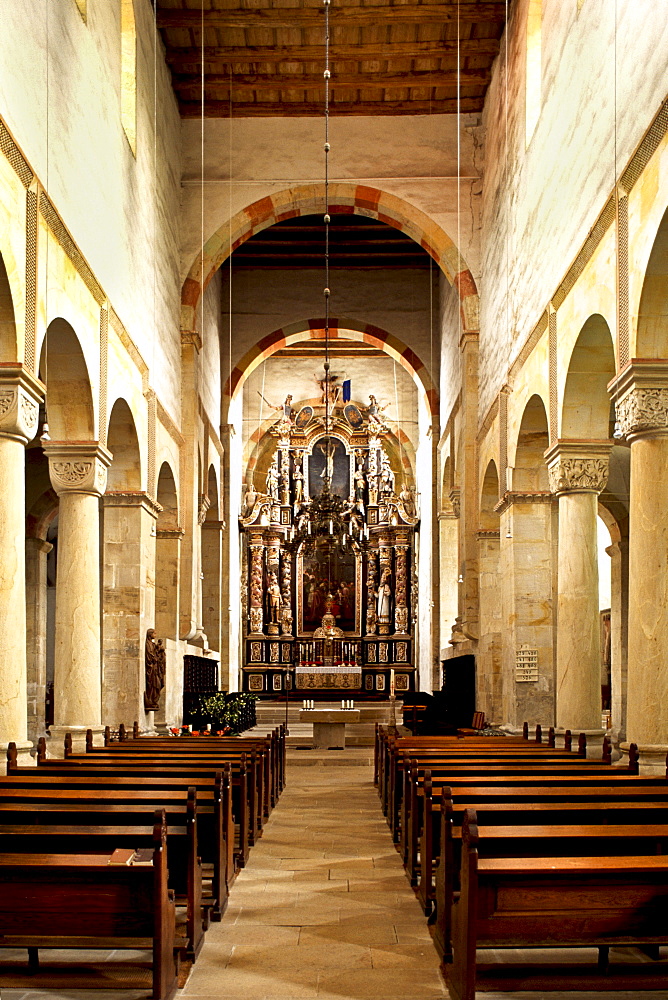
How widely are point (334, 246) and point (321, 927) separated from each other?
20.7m

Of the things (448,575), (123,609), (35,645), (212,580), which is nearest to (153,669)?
(123,609)

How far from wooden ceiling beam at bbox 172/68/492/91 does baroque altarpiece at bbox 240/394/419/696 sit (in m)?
12.4

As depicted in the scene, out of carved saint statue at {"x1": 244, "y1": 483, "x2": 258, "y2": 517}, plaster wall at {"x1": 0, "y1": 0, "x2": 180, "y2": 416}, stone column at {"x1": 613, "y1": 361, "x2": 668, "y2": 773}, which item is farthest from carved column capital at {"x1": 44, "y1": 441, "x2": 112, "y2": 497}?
carved saint statue at {"x1": 244, "y1": 483, "x2": 258, "y2": 517}

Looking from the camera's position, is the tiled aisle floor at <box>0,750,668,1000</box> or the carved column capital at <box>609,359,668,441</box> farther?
the carved column capital at <box>609,359,668,441</box>

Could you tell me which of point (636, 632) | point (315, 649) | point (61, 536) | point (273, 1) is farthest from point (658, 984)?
point (315, 649)

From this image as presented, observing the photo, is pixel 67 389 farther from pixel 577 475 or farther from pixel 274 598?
pixel 274 598

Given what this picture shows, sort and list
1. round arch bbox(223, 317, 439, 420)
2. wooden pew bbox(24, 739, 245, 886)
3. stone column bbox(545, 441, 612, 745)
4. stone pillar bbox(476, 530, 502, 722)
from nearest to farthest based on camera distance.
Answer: wooden pew bbox(24, 739, 245, 886), stone column bbox(545, 441, 612, 745), stone pillar bbox(476, 530, 502, 722), round arch bbox(223, 317, 439, 420)

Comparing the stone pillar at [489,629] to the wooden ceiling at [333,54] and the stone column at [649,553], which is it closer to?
the wooden ceiling at [333,54]

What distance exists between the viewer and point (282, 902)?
6.89 meters

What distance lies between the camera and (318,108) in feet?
64.4

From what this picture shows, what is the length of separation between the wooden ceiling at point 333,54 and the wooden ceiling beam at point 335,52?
0.02 m

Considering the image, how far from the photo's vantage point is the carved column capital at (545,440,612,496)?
12.4 meters

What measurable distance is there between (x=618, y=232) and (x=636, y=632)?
3.44 m

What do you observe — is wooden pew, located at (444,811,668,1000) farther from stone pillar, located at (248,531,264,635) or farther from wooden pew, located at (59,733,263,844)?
stone pillar, located at (248,531,264,635)
